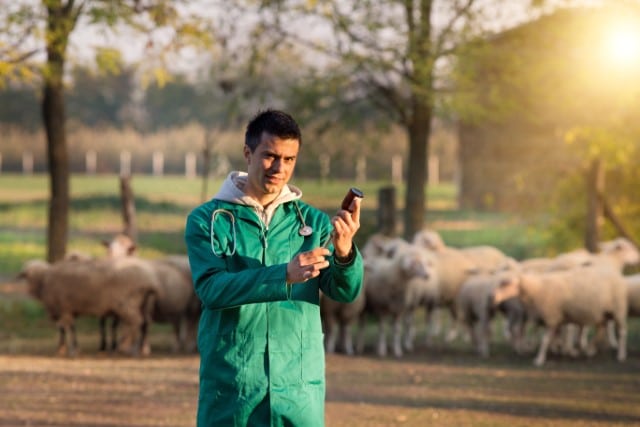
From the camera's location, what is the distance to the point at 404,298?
17.7 m

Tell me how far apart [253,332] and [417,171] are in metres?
19.5

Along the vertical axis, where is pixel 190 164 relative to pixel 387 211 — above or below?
above

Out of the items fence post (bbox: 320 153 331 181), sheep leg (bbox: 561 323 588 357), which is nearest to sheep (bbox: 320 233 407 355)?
sheep leg (bbox: 561 323 588 357)

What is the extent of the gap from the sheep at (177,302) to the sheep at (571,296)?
162 inches

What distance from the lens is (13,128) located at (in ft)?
241

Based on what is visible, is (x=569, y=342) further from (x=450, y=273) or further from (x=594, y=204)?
(x=594, y=204)

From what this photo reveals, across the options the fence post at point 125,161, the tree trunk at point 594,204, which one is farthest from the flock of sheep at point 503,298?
the fence post at point 125,161

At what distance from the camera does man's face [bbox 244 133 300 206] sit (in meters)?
4.88

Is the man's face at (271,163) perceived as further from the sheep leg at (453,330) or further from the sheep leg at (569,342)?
the sheep leg at (453,330)

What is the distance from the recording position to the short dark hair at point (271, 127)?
489 cm

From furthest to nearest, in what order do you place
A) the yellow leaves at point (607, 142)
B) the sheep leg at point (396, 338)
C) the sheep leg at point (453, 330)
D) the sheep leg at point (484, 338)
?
the yellow leaves at point (607, 142), the sheep leg at point (453, 330), the sheep leg at point (396, 338), the sheep leg at point (484, 338)

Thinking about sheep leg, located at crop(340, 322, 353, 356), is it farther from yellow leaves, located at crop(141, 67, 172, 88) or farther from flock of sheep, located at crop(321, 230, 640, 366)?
yellow leaves, located at crop(141, 67, 172, 88)

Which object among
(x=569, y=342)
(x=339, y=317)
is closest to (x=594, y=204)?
(x=569, y=342)

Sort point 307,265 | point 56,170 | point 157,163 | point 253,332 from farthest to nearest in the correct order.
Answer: point 157,163, point 56,170, point 253,332, point 307,265
